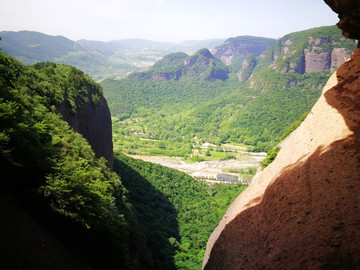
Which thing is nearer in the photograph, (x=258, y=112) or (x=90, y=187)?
(x=90, y=187)

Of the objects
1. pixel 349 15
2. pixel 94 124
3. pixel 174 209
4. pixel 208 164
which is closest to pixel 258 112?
pixel 208 164

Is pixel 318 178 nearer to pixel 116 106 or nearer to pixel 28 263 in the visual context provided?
pixel 28 263

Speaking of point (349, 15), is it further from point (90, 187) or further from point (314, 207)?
point (90, 187)

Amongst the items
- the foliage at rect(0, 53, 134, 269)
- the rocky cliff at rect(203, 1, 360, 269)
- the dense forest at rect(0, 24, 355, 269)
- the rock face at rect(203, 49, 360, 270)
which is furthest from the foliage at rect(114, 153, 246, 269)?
the rock face at rect(203, 49, 360, 270)

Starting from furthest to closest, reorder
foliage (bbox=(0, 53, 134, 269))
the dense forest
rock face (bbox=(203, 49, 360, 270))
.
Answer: the dense forest
foliage (bbox=(0, 53, 134, 269))
rock face (bbox=(203, 49, 360, 270))

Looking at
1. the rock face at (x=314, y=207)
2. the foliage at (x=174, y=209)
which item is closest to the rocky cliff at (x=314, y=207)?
the rock face at (x=314, y=207)

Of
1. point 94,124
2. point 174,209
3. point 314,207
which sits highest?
point 94,124

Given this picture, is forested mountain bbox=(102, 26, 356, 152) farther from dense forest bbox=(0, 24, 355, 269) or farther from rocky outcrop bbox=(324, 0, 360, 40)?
rocky outcrop bbox=(324, 0, 360, 40)
